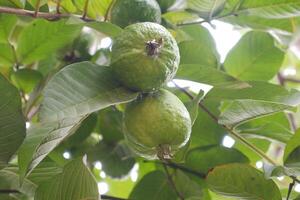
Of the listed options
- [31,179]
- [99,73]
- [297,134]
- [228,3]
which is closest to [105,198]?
[31,179]

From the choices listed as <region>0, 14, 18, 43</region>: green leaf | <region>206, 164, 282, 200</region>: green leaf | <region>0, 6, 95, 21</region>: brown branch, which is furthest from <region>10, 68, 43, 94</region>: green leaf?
<region>206, 164, 282, 200</region>: green leaf

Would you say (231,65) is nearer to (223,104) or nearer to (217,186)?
(223,104)

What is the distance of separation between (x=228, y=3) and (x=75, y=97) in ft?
1.80

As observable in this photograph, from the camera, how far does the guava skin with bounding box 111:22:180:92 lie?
0.96m

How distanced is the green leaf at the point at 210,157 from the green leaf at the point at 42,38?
442 millimetres

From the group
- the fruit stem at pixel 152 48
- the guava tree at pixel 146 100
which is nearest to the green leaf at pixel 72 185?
the guava tree at pixel 146 100

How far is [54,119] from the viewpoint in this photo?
2.68 feet

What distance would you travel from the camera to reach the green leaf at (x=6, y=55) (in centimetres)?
138

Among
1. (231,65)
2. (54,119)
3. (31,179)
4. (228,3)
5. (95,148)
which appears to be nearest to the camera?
(54,119)

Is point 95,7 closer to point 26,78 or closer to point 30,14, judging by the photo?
point 30,14

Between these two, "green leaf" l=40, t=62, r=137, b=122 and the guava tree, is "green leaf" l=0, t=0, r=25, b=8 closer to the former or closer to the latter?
the guava tree

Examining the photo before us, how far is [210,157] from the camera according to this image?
1.37 meters

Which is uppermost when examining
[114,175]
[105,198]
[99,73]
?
[99,73]

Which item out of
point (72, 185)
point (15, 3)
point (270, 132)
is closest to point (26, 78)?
point (15, 3)
